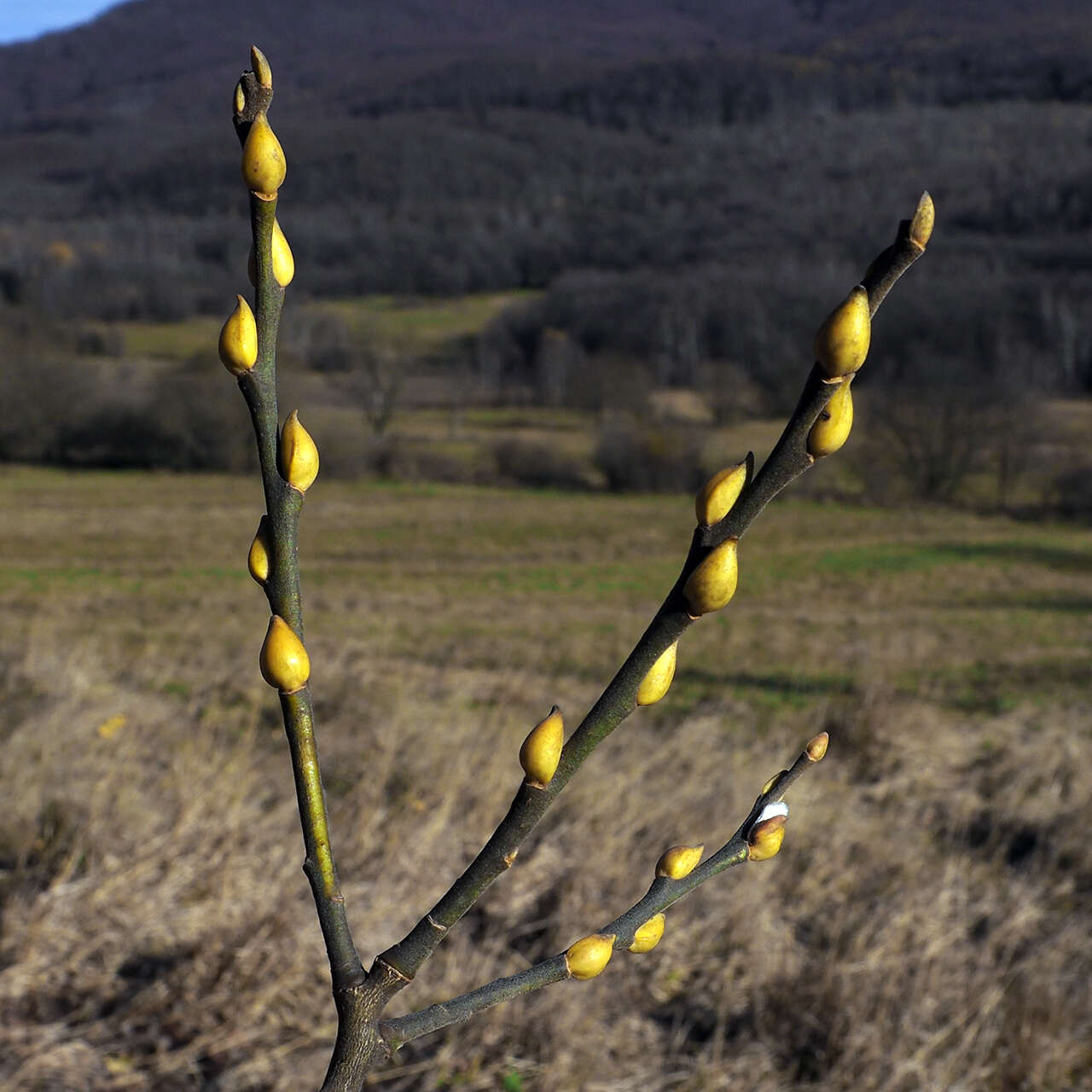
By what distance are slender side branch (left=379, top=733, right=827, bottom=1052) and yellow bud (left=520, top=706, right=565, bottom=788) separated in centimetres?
12

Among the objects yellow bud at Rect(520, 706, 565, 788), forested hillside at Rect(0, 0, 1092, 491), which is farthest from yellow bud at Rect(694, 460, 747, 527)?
forested hillside at Rect(0, 0, 1092, 491)

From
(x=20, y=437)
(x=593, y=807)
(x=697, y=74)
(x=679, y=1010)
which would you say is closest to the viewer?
(x=679, y=1010)

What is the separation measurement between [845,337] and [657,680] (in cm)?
21

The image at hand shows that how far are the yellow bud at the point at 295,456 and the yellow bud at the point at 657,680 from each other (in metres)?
0.20

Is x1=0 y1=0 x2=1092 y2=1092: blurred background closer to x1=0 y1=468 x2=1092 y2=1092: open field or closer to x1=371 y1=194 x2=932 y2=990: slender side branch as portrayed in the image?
x1=0 y1=468 x2=1092 y2=1092: open field

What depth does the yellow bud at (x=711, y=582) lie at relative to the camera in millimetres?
524

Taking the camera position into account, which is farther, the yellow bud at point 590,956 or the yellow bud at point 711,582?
the yellow bud at point 590,956

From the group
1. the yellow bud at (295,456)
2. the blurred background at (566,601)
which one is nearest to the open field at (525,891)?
the blurred background at (566,601)

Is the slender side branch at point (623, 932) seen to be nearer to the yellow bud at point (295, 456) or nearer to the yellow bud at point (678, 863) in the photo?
the yellow bud at point (678, 863)

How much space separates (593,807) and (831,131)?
106 m

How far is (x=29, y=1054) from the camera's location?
10.2ft

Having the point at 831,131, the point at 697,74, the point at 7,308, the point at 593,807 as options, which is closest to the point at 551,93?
the point at 697,74

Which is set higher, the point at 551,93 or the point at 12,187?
the point at 551,93

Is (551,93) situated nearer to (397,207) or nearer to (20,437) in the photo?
(397,207)
